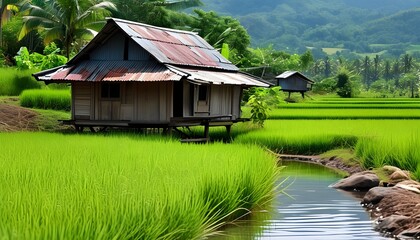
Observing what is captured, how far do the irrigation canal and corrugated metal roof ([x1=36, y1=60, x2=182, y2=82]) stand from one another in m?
6.85

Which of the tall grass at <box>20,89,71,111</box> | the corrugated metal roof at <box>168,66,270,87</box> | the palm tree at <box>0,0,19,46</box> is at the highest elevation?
the palm tree at <box>0,0,19,46</box>

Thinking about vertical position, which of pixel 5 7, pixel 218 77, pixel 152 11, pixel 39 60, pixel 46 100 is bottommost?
pixel 46 100

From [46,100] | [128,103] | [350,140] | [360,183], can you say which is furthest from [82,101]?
[360,183]

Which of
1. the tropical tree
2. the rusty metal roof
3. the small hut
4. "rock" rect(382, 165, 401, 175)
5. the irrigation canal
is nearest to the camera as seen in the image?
the irrigation canal

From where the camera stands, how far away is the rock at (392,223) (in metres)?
10.1

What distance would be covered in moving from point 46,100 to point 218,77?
7.92 metres

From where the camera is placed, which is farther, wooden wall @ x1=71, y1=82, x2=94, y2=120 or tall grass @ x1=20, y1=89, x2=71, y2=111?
tall grass @ x1=20, y1=89, x2=71, y2=111

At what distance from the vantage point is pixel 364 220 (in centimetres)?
1112

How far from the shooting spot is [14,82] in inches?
1168

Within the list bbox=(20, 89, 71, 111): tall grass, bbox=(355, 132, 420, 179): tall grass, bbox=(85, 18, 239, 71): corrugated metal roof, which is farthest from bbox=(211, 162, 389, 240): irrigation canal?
bbox=(20, 89, 71, 111): tall grass

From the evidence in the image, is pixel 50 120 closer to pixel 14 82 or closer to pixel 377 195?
pixel 14 82

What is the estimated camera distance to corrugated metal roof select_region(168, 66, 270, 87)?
2020cm

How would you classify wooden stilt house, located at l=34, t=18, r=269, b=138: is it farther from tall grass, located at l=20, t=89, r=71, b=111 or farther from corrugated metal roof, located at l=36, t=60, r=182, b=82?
tall grass, located at l=20, t=89, r=71, b=111

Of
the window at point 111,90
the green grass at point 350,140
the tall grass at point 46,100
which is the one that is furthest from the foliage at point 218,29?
the window at point 111,90
